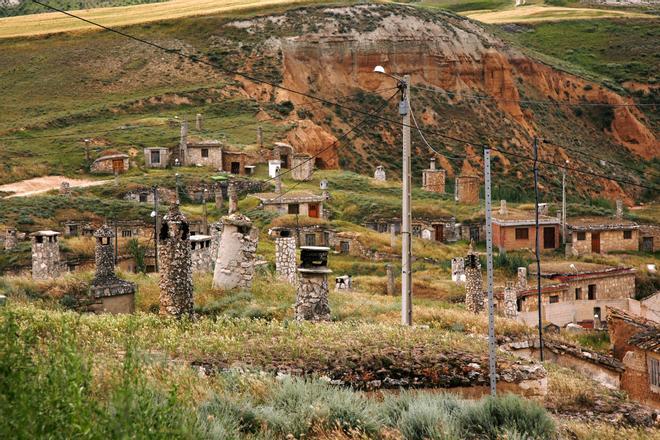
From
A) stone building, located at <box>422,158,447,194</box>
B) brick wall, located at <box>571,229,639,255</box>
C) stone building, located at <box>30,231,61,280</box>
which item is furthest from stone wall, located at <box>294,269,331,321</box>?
A: stone building, located at <box>422,158,447,194</box>

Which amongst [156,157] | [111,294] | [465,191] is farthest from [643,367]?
[156,157]

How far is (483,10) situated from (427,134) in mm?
65325

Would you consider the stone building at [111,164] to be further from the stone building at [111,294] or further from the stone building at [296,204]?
the stone building at [111,294]

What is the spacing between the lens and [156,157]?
6166 cm

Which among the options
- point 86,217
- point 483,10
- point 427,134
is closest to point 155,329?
point 86,217

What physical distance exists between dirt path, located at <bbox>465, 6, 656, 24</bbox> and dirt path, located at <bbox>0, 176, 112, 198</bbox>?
82.6 metres

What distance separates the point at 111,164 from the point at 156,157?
3.05 m

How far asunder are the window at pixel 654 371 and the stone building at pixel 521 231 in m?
30.8

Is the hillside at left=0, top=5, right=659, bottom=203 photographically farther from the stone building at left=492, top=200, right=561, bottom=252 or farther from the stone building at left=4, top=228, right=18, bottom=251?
the stone building at left=4, top=228, right=18, bottom=251

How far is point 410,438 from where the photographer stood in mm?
9516

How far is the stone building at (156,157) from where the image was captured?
61.2 meters

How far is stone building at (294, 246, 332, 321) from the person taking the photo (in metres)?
18.4

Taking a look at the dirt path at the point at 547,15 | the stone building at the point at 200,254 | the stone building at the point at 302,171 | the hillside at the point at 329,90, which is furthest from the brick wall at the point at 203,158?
the dirt path at the point at 547,15

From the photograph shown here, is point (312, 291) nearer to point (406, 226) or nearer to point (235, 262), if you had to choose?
point (406, 226)
